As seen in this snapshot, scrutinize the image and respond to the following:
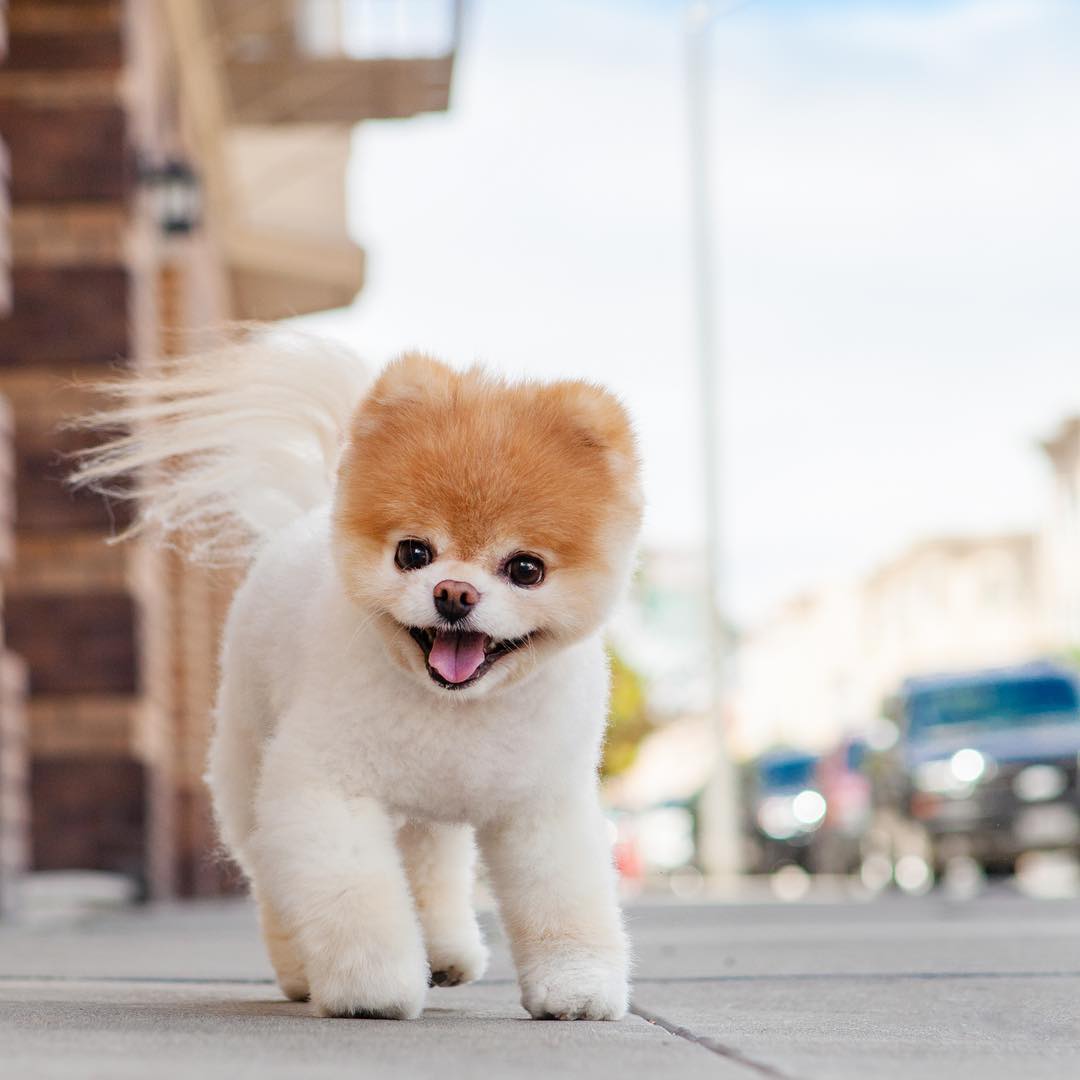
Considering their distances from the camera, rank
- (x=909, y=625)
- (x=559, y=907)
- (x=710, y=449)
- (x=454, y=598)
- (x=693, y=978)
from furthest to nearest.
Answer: (x=909, y=625)
(x=710, y=449)
(x=693, y=978)
(x=559, y=907)
(x=454, y=598)

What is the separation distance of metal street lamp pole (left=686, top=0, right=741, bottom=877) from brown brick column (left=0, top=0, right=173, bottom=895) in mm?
11296

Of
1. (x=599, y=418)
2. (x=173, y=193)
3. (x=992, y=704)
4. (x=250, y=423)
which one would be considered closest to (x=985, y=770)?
(x=992, y=704)

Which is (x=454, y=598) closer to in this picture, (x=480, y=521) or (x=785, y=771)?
(x=480, y=521)

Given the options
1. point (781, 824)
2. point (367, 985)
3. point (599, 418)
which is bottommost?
point (781, 824)

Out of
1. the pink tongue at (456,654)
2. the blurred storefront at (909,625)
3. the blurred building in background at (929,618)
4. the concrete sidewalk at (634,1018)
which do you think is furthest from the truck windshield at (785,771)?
the blurred storefront at (909,625)

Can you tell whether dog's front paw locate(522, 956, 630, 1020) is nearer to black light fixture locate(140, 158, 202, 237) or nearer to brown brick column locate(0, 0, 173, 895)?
brown brick column locate(0, 0, 173, 895)

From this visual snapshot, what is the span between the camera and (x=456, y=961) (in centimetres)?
480

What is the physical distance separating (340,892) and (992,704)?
1459cm

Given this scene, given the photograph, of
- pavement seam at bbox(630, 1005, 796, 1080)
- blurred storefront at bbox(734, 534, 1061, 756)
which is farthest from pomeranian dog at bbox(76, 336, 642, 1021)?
blurred storefront at bbox(734, 534, 1061, 756)

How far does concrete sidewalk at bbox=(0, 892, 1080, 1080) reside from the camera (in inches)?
122

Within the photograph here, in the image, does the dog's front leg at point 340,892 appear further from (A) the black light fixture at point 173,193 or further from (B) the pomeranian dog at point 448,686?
(A) the black light fixture at point 173,193

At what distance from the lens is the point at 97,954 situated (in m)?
6.61

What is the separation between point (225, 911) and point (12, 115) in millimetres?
4827

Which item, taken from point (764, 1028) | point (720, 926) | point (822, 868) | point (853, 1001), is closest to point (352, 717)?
point (764, 1028)
